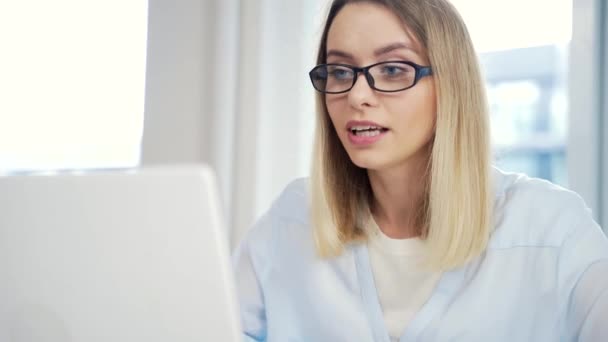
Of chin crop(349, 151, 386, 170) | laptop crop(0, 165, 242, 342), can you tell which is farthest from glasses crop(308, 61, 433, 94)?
laptop crop(0, 165, 242, 342)

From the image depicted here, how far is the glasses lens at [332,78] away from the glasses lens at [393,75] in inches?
2.6

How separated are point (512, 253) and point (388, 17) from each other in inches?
21.2

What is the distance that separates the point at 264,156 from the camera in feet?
6.41

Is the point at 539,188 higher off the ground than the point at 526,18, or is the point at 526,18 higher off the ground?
the point at 526,18

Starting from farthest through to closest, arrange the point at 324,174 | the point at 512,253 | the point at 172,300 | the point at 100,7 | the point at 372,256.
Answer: the point at 100,7, the point at 324,174, the point at 372,256, the point at 512,253, the point at 172,300

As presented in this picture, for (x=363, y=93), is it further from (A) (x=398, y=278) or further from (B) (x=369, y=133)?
(A) (x=398, y=278)

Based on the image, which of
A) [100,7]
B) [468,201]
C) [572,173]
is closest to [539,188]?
[468,201]

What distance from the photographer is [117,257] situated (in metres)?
0.55

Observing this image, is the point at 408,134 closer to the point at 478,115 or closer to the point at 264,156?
the point at 478,115

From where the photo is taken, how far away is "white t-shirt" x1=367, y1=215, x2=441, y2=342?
4.07ft

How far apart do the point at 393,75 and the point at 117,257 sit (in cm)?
81

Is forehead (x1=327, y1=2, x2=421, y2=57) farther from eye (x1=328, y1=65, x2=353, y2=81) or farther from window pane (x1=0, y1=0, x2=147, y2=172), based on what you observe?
window pane (x1=0, y1=0, x2=147, y2=172)

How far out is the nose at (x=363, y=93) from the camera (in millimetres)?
1227

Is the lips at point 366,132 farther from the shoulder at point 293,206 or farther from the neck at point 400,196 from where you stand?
the shoulder at point 293,206
